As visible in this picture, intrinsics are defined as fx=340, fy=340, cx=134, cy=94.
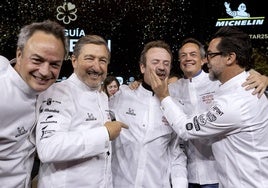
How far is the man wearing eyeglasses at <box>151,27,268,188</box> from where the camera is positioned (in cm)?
190

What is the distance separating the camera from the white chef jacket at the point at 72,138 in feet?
5.04

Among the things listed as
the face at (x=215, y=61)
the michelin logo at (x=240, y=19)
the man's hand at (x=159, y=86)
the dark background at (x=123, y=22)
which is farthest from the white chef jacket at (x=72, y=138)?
the michelin logo at (x=240, y=19)

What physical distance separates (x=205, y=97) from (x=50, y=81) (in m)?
1.32

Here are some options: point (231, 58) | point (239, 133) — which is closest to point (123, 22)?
point (231, 58)

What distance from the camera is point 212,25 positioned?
30.6 ft

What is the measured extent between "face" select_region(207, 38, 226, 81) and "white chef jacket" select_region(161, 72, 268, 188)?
113 mm

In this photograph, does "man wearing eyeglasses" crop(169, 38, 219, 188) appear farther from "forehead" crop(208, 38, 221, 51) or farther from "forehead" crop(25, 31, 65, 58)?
"forehead" crop(25, 31, 65, 58)

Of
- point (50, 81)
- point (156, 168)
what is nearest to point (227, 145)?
point (156, 168)

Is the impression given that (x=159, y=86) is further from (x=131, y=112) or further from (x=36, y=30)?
(x=36, y=30)

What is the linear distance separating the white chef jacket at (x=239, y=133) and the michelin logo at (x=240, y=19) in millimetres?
7676

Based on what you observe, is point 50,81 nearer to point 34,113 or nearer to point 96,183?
point 34,113

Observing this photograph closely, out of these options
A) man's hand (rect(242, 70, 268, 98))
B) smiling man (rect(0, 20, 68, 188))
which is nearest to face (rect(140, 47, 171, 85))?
man's hand (rect(242, 70, 268, 98))

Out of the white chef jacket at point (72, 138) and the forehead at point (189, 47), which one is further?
the forehead at point (189, 47)

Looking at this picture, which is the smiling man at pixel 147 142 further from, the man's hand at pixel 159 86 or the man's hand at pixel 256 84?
the man's hand at pixel 256 84
